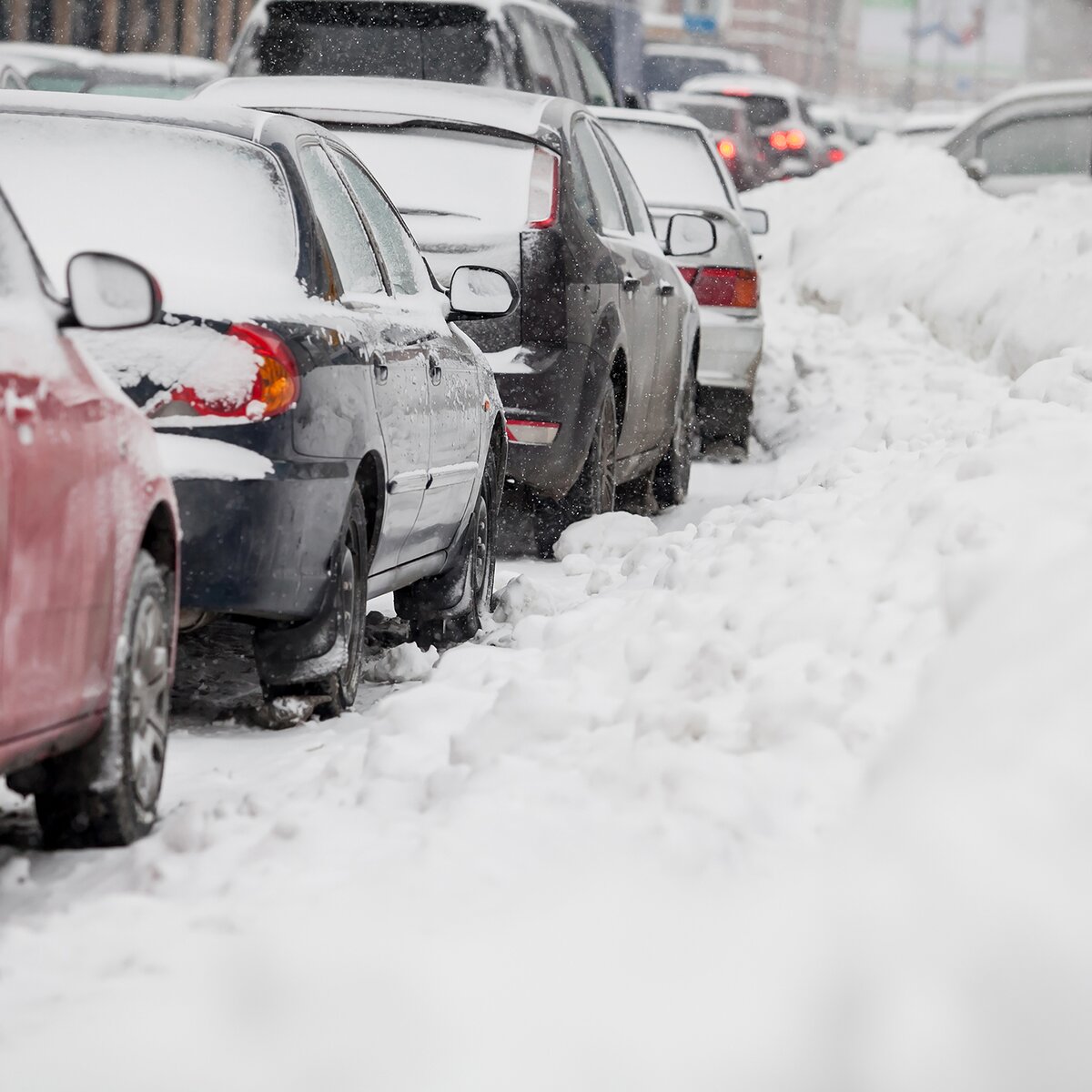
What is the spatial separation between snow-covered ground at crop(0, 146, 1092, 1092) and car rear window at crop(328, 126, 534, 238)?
7.87 feet

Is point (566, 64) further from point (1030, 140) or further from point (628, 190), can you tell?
point (1030, 140)

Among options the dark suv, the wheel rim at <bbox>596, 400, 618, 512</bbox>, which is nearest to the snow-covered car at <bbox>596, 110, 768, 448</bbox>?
the dark suv

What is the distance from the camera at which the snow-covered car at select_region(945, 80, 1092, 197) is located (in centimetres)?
1977

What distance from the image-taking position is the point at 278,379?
5480mm

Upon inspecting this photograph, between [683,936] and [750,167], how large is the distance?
29286mm

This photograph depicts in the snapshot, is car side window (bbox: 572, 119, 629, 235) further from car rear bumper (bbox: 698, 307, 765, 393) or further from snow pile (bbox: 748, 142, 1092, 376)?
Answer: snow pile (bbox: 748, 142, 1092, 376)

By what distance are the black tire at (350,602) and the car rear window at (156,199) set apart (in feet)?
2.09

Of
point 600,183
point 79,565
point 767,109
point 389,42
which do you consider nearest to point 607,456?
point 600,183

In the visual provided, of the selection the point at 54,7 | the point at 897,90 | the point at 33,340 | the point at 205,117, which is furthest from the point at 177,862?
the point at 897,90

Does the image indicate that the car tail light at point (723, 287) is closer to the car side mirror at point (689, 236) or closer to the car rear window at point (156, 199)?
the car side mirror at point (689, 236)

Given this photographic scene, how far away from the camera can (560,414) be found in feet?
28.5

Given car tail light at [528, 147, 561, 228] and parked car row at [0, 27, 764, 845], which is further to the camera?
car tail light at [528, 147, 561, 228]

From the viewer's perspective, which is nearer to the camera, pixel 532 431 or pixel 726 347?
pixel 532 431

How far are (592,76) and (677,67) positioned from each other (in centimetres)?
3300
